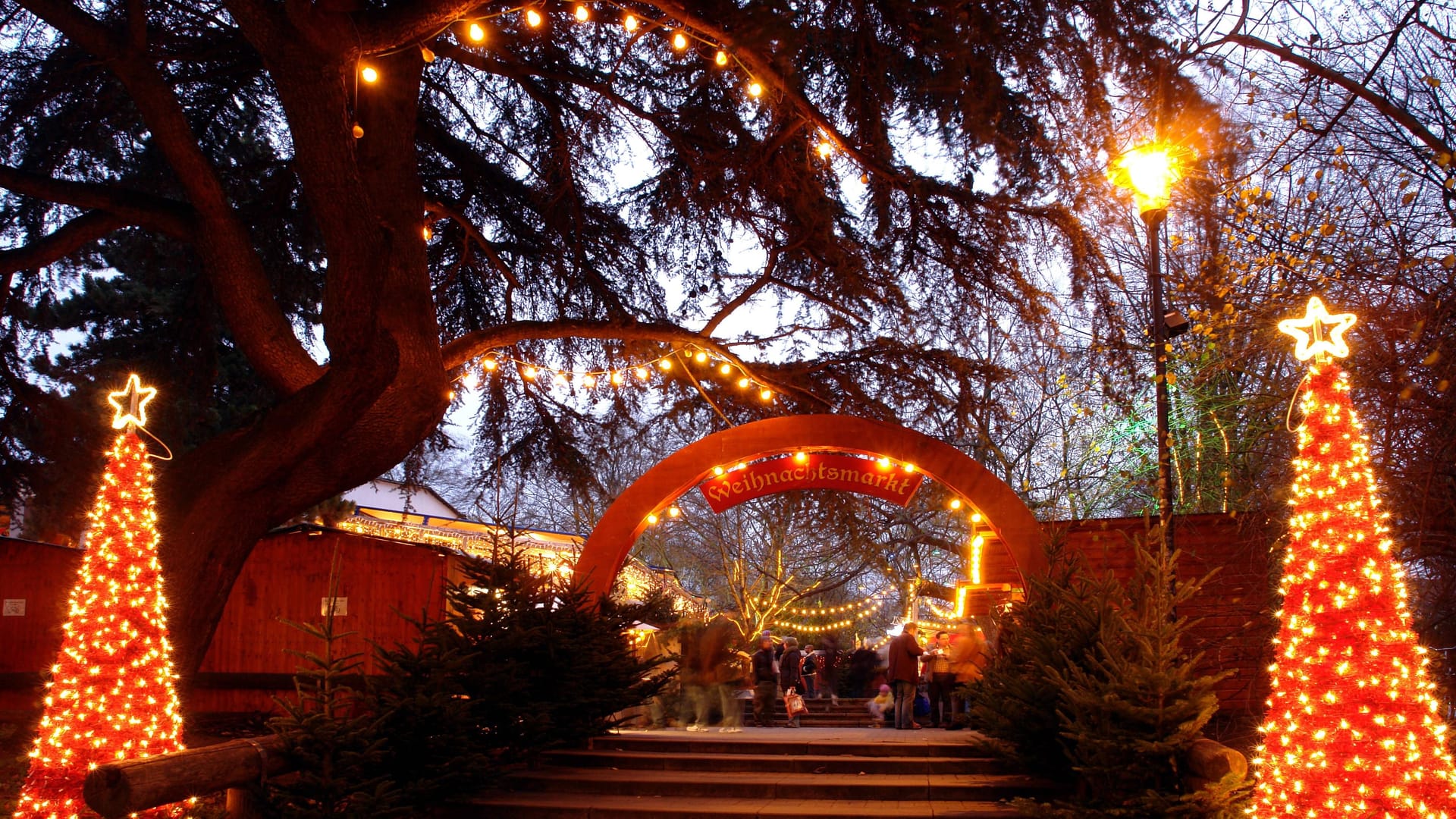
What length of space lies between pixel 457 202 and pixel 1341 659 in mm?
11664

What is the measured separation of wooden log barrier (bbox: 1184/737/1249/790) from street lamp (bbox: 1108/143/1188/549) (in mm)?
1545

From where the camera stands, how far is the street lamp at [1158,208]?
9336 millimetres

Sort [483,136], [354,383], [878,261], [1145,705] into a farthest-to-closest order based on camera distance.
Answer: [483,136], [878,261], [354,383], [1145,705]

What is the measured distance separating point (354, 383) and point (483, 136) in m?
6.19

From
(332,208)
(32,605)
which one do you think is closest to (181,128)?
(332,208)

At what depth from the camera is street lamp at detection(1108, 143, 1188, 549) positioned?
934 cm

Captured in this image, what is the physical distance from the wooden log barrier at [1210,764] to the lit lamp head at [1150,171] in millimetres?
4557

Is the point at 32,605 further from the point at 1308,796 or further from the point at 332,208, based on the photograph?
the point at 1308,796

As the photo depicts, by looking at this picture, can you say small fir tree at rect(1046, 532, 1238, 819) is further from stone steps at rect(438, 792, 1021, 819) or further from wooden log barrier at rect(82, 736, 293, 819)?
wooden log barrier at rect(82, 736, 293, 819)

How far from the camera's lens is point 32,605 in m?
15.8

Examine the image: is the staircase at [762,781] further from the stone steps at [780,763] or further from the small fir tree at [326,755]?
the small fir tree at [326,755]

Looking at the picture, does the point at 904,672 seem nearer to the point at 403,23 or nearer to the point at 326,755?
the point at 326,755

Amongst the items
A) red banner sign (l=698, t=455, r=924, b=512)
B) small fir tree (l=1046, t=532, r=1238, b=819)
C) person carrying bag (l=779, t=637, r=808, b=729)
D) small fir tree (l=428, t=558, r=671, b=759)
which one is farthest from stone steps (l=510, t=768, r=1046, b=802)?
person carrying bag (l=779, t=637, r=808, b=729)

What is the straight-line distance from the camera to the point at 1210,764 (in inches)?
283
